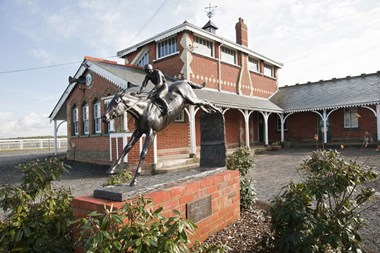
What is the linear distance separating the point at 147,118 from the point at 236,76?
50.7 ft

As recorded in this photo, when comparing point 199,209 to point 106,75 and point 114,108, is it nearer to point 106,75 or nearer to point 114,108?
point 114,108

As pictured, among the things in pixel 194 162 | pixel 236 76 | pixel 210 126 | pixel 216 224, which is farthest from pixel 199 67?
pixel 216 224

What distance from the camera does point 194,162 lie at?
11383mm

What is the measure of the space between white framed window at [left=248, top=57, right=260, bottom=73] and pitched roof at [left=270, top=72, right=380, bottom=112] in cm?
319

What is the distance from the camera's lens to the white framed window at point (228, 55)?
17.3m

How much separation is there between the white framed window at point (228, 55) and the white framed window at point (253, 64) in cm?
219

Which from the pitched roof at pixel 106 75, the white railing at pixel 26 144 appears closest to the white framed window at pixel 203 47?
the pitched roof at pixel 106 75

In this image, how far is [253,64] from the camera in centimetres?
2048

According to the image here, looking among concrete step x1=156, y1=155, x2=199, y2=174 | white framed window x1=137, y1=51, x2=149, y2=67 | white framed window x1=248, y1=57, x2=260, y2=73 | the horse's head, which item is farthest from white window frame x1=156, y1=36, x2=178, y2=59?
the horse's head

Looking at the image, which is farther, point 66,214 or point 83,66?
point 83,66

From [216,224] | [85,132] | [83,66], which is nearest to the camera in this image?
[216,224]

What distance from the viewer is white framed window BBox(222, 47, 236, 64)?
17283mm

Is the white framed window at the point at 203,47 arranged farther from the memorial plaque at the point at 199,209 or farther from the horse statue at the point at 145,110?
the memorial plaque at the point at 199,209

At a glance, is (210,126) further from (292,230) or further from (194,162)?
(194,162)
